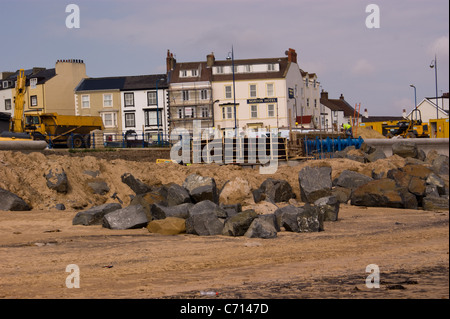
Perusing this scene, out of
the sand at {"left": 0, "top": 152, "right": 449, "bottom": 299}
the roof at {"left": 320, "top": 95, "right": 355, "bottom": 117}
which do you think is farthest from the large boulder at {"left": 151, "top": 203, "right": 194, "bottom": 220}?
the roof at {"left": 320, "top": 95, "right": 355, "bottom": 117}

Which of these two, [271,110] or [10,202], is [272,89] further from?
[10,202]

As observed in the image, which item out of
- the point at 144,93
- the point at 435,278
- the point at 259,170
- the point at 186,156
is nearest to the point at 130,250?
the point at 435,278

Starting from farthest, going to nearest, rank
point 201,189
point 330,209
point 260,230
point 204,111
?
point 204,111 < point 201,189 < point 330,209 < point 260,230

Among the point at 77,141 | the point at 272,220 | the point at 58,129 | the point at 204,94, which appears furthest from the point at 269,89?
the point at 272,220

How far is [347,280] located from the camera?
27.8 ft

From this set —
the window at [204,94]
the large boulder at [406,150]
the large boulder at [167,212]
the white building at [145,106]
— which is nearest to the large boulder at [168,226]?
the large boulder at [167,212]

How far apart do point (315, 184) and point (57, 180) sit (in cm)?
932

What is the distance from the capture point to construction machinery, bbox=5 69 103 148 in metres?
44.8

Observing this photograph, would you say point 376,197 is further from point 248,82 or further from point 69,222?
point 248,82

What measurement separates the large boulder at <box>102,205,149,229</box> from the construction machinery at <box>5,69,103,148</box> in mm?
29088

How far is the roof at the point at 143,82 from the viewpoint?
70188 mm

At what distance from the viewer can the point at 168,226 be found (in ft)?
49.8

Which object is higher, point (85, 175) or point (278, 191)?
point (85, 175)

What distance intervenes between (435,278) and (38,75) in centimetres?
7213
